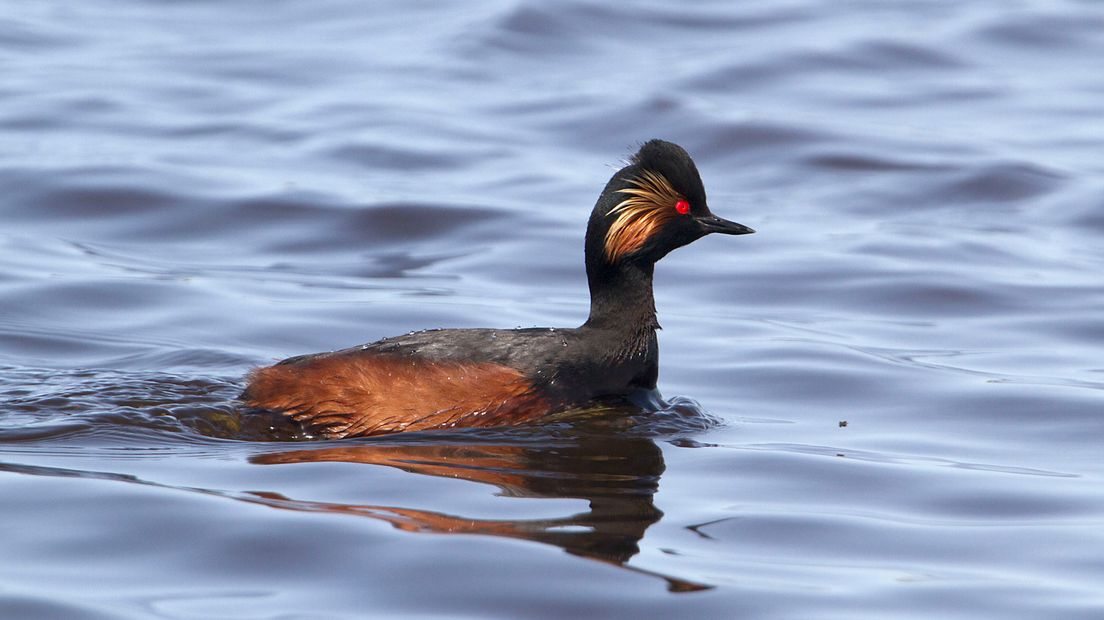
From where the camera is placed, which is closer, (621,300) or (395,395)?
(395,395)

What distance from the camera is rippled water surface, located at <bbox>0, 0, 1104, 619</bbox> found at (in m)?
7.04

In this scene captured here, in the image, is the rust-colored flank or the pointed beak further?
the pointed beak

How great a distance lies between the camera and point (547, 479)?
8.27 metres

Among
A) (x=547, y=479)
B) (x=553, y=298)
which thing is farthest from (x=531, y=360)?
(x=553, y=298)

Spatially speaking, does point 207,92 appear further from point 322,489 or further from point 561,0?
point 322,489

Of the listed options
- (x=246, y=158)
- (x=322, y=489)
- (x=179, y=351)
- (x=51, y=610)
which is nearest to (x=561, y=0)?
(x=246, y=158)

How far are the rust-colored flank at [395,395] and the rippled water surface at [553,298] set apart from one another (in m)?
0.17

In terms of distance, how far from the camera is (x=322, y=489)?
7930mm

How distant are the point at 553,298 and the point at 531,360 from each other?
4121 millimetres

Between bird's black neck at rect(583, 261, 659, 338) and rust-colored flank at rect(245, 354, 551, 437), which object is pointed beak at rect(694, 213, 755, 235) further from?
rust-colored flank at rect(245, 354, 551, 437)

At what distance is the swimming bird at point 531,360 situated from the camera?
29.8ft

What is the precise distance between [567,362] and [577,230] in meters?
6.45

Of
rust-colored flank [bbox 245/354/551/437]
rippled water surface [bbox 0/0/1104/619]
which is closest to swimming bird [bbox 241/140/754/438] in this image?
rust-colored flank [bbox 245/354/551/437]

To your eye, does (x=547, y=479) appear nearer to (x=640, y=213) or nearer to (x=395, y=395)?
(x=395, y=395)
